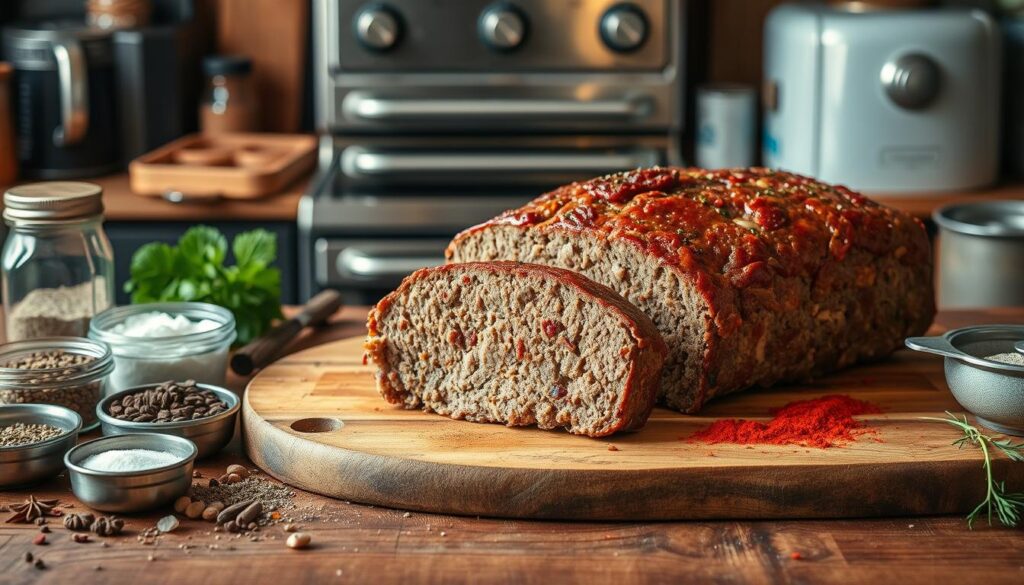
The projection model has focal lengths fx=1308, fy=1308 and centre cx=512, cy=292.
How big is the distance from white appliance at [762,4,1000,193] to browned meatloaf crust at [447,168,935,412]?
1.48 metres

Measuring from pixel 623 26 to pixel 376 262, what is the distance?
112cm

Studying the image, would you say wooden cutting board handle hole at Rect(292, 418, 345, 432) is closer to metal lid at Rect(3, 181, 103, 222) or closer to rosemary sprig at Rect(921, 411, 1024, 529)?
metal lid at Rect(3, 181, 103, 222)

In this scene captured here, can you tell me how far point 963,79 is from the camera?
13.8 ft

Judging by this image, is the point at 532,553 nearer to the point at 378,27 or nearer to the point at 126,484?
the point at 126,484

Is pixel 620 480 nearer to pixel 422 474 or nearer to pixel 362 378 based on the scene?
pixel 422 474

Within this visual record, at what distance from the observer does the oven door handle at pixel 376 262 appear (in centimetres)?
400

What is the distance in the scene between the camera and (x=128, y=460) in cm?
206

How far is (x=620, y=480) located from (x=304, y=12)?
3.44m

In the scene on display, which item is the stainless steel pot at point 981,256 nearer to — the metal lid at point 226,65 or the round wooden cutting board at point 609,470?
the round wooden cutting board at point 609,470

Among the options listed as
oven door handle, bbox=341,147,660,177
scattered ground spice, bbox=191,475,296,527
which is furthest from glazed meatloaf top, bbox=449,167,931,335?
oven door handle, bbox=341,147,660,177

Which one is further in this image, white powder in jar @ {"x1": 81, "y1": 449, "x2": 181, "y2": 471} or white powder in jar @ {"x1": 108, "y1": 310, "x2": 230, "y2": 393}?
white powder in jar @ {"x1": 108, "y1": 310, "x2": 230, "y2": 393}

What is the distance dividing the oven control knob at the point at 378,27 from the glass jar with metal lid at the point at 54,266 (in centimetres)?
176

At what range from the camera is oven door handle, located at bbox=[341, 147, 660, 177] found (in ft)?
13.7

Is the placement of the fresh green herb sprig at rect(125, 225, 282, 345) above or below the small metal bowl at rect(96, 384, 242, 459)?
above
